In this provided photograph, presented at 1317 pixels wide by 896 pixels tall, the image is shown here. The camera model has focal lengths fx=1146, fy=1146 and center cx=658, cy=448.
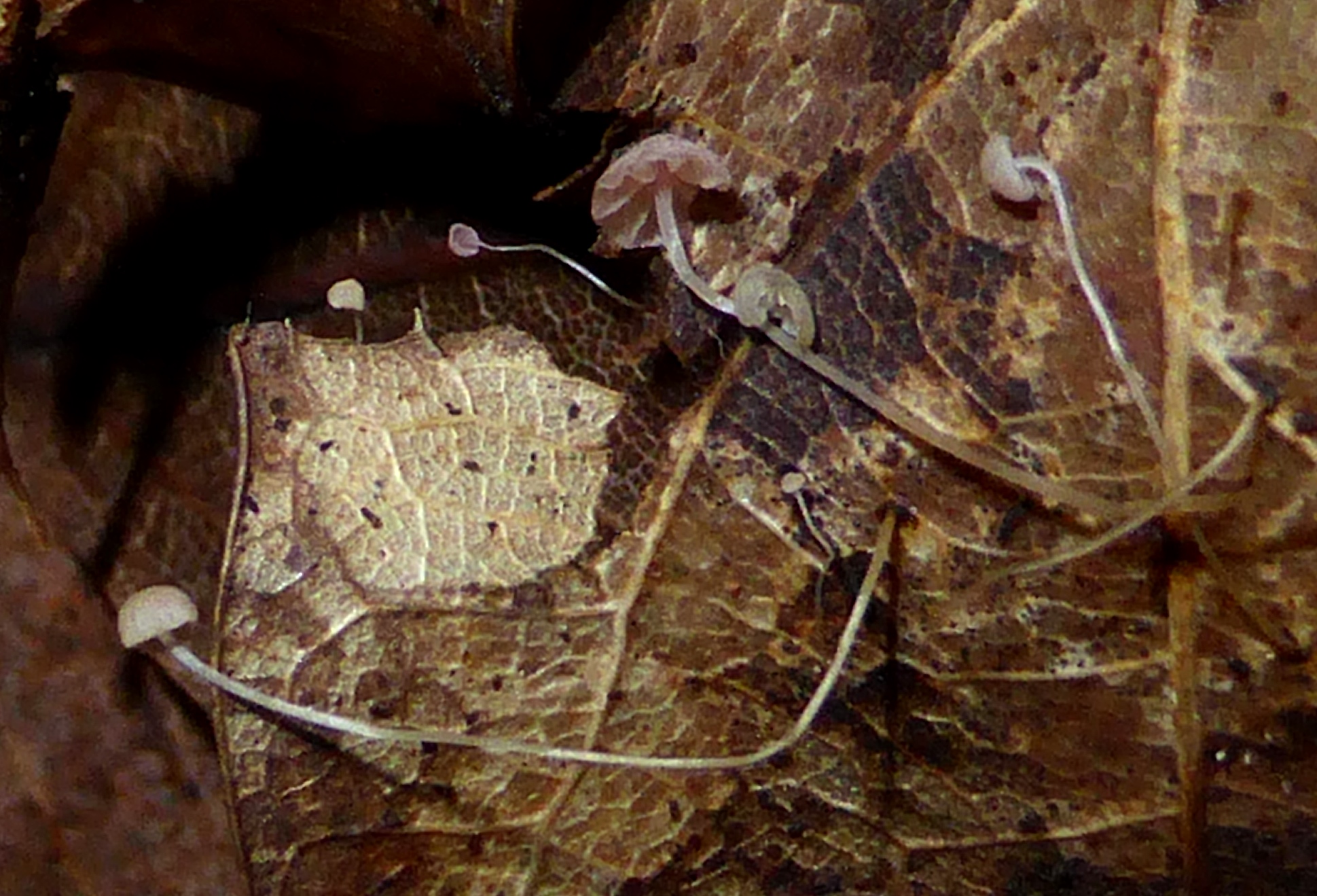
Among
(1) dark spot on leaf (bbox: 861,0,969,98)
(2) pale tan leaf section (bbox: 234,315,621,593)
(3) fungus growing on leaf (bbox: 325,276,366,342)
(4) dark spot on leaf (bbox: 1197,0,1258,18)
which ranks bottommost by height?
(2) pale tan leaf section (bbox: 234,315,621,593)

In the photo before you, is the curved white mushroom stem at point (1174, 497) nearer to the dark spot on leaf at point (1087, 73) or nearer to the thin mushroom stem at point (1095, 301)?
the thin mushroom stem at point (1095, 301)

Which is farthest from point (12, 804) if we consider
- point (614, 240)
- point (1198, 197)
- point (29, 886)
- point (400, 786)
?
point (1198, 197)

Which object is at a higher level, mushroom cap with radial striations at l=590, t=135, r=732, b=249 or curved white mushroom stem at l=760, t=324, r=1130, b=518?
mushroom cap with radial striations at l=590, t=135, r=732, b=249

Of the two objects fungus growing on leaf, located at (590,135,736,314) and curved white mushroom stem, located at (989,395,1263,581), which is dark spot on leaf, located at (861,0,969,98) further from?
curved white mushroom stem, located at (989,395,1263,581)

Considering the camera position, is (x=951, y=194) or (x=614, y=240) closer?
(x=951, y=194)

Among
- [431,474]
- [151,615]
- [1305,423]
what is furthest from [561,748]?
[1305,423]

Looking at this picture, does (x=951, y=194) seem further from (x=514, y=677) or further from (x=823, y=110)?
(x=514, y=677)

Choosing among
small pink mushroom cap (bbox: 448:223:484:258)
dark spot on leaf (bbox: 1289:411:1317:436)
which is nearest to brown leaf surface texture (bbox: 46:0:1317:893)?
dark spot on leaf (bbox: 1289:411:1317:436)
